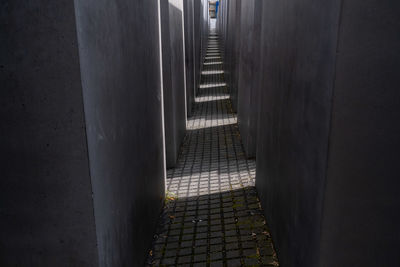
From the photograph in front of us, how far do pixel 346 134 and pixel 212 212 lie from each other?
330 cm

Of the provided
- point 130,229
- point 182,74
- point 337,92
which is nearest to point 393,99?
point 337,92

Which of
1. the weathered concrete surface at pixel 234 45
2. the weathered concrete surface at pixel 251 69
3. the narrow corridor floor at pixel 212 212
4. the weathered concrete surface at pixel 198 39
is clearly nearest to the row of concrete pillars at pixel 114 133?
the narrow corridor floor at pixel 212 212

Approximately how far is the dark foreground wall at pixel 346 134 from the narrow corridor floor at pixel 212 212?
1.31 meters

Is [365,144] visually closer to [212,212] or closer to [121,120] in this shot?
[121,120]

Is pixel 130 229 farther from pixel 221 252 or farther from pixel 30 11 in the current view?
pixel 30 11

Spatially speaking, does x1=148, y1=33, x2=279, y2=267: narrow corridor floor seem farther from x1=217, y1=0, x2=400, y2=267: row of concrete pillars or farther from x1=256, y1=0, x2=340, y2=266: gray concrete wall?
x1=217, y1=0, x2=400, y2=267: row of concrete pillars

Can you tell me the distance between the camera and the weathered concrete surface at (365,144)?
2.16 m

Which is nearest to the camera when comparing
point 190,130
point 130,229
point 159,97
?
point 130,229

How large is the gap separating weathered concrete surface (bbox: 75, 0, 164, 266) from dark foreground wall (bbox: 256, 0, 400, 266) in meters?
1.57

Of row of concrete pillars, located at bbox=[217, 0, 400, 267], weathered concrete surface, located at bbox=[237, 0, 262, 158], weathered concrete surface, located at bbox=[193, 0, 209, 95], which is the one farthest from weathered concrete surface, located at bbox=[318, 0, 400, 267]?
weathered concrete surface, located at bbox=[193, 0, 209, 95]

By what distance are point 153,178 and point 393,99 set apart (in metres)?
3.19

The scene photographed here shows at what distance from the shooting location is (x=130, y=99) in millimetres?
3420

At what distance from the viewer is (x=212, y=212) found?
5270mm

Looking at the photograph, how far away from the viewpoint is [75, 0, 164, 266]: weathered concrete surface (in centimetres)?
234
